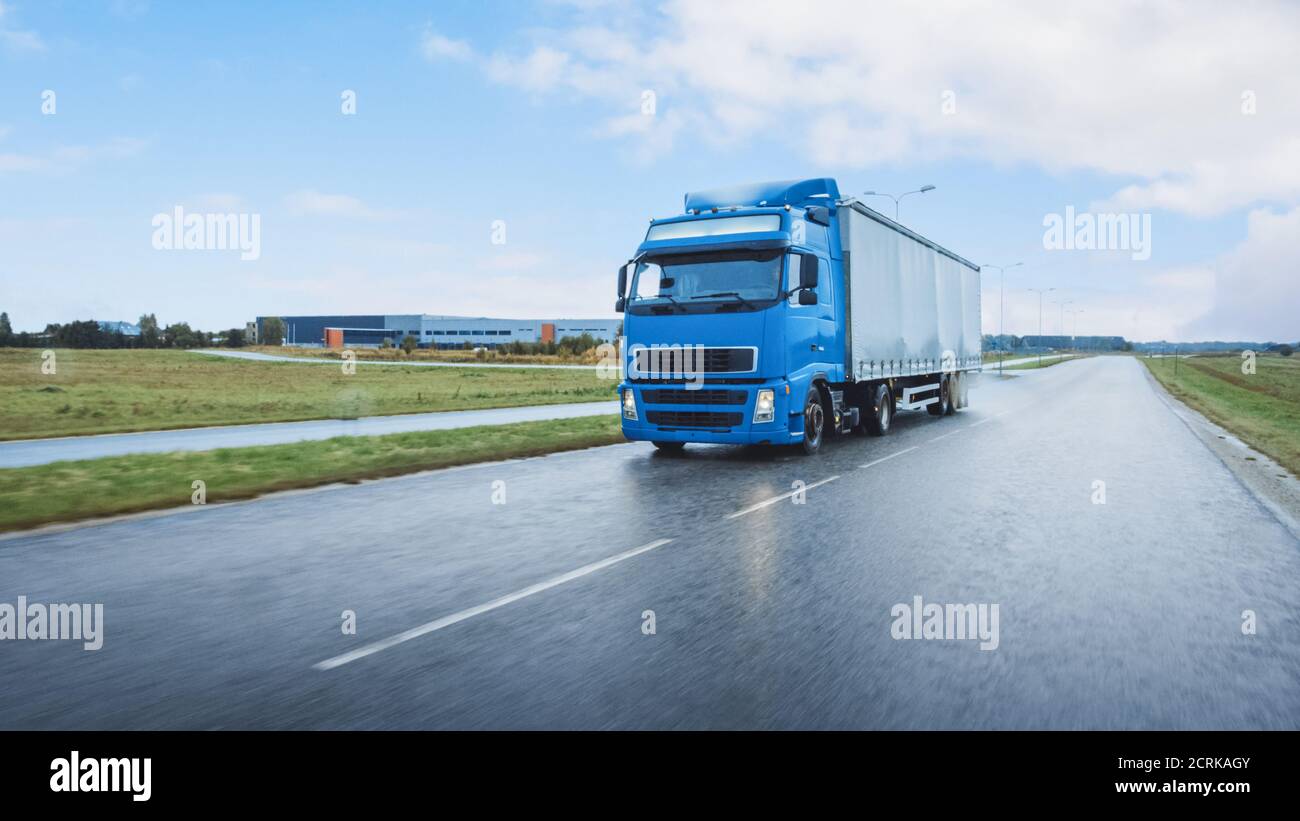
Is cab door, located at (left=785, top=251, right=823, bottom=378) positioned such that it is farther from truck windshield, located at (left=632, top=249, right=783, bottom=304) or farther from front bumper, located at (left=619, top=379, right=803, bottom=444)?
front bumper, located at (left=619, top=379, right=803, bottom=444)

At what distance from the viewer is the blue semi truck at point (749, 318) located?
13750 mm

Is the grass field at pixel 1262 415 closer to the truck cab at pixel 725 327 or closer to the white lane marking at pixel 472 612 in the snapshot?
the truck cab at pixel 725 327

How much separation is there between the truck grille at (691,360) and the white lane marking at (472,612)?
247 inches

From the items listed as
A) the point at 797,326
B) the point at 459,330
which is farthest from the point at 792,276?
the point at 459,330

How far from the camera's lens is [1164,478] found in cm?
1220

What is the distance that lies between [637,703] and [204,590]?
3.62m

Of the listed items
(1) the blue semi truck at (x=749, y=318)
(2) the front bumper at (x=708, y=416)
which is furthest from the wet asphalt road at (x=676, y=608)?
(1) the blue semi truck at (x=749, y=318)

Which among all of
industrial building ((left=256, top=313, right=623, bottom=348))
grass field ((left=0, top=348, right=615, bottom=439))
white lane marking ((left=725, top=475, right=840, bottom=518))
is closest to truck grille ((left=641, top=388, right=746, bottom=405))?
white lane marking ((left=725, top=475, right=840, bottom=518))

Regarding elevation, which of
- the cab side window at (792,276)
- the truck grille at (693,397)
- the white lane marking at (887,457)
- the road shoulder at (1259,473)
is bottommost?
the road shoulder at (1259,473)

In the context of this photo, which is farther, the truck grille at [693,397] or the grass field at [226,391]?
the grass field at [226,391]

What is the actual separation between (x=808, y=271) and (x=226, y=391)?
33881 mm

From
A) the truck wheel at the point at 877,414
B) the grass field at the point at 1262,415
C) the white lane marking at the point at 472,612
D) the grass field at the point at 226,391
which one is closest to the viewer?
the white lane marking at the point at 472,612
